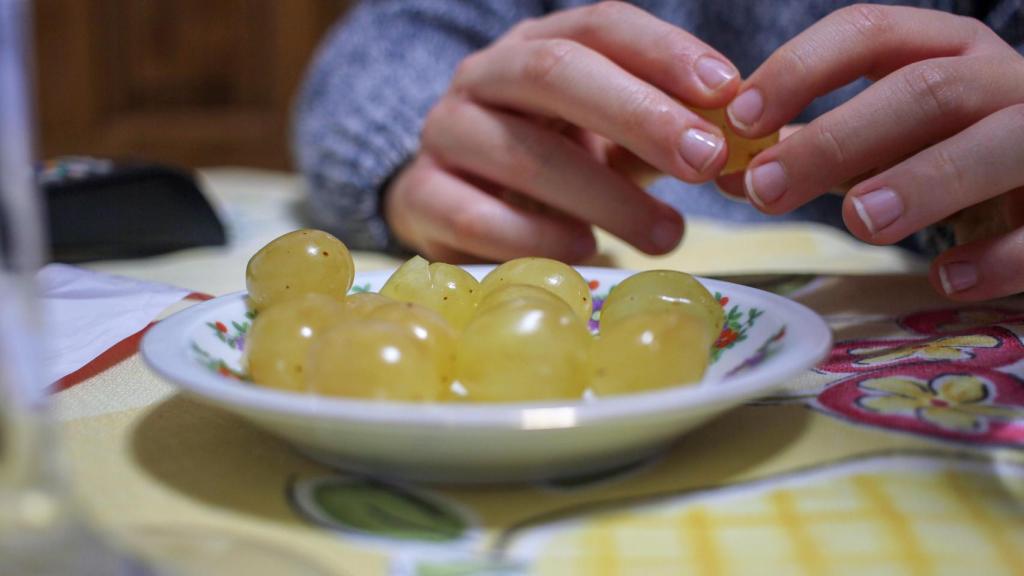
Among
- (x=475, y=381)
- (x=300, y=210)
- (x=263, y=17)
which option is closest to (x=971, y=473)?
(x=475, y=381)

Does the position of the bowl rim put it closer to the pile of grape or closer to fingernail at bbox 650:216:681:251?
the pile of grape

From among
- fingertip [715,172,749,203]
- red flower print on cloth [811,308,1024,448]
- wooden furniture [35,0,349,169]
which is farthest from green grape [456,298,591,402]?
wooden furniture [35,0,349,169]

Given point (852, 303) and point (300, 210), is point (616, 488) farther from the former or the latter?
point (300, 210)

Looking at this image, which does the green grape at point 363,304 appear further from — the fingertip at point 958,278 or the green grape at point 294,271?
the fingertip at point 958,278

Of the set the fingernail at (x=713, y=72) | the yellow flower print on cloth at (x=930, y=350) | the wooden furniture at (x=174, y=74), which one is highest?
the fingernail at (x=713, y=72)

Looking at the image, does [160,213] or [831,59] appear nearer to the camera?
[831,59]

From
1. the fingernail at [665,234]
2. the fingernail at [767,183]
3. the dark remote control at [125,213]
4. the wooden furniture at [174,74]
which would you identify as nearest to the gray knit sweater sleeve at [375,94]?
the dark remote control at [125,213]
